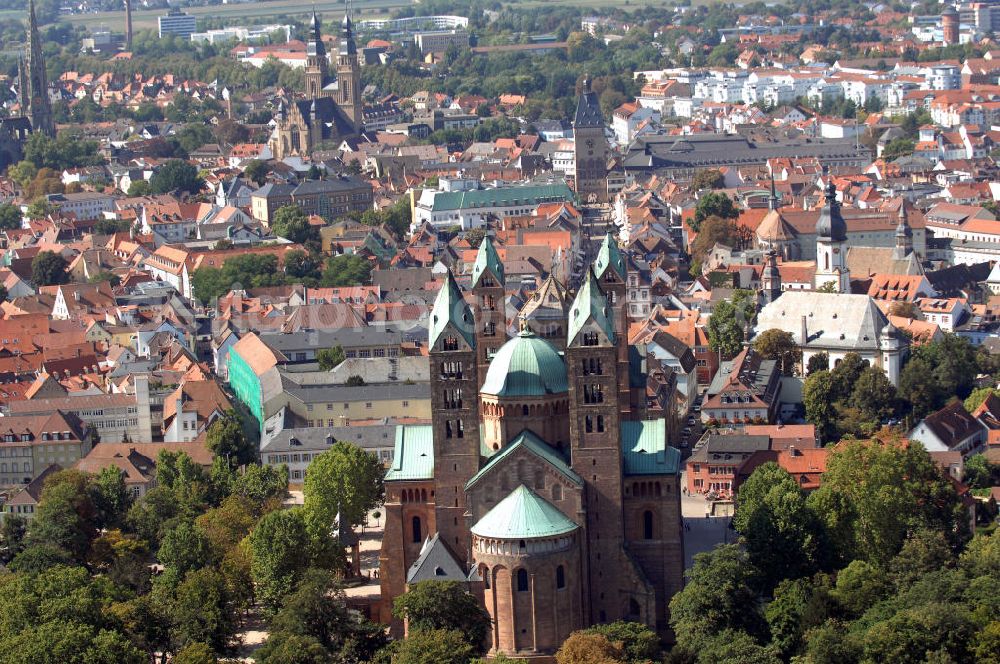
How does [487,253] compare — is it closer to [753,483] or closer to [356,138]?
[753,483]

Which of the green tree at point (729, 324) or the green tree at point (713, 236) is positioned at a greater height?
the green tree at point (713, 236)

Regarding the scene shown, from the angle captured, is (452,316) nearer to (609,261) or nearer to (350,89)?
(609,261)

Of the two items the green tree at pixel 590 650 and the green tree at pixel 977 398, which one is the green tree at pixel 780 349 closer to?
the green tree at pixel 977 398

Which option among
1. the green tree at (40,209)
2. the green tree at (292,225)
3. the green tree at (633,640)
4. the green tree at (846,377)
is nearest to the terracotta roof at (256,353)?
the green tree at (846,377)

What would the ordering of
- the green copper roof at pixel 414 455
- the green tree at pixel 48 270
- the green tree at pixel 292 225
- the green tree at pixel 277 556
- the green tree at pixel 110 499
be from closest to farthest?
the green copper roof at pixel 414 455
the green tree at pixel 277 556
the green tree at pixel 110 499
the green tree at pixel 48 270
the green tree at pixel 292 225

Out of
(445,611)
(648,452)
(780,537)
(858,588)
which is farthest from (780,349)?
(445,611)

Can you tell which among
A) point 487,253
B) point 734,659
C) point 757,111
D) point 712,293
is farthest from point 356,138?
point 734,659

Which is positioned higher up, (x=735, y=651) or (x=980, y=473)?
(x=980, y=473)
